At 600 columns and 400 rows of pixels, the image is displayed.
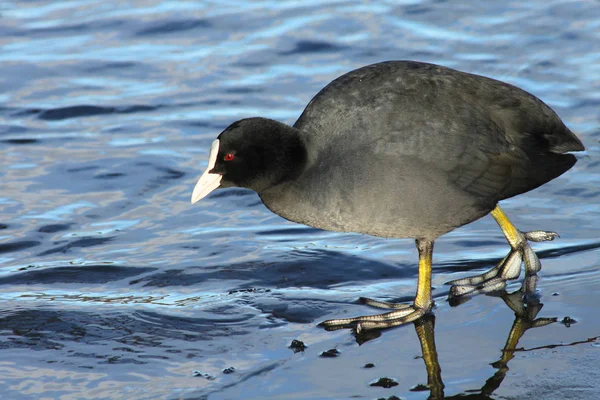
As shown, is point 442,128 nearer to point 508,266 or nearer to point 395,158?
point 395,158

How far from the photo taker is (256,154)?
439cm

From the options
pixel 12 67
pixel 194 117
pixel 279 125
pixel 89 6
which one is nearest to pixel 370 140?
pixel 279 125

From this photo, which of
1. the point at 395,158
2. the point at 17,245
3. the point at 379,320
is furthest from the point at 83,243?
the point at 395,158

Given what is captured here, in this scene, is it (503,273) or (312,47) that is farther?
(312,47)

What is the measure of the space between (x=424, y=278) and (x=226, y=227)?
166 cm

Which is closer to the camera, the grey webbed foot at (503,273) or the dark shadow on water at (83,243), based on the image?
the grey webbed foot at (503,273)

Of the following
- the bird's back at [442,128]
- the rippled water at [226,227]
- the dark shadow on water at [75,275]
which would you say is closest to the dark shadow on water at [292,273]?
Answer: the rippled water at [226,227]

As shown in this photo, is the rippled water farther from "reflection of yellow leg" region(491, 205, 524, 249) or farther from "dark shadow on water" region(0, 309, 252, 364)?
"reflection of yellow leg" region(491, 205, 524, 249)

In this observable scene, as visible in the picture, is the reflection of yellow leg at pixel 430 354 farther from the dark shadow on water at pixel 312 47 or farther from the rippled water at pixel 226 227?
the dark shadow on water at pixel 312 47

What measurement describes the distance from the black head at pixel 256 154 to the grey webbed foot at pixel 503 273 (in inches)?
40.5

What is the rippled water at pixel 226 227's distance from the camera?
387 centimetres

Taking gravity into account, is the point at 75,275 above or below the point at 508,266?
below

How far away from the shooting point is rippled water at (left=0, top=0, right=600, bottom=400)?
152 inches

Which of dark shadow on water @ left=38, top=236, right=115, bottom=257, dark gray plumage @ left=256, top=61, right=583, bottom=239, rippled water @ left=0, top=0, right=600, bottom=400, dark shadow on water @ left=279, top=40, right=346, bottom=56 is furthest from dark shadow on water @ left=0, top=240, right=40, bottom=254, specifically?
dark shadow on water @ left=279, top=40, right=346, bottom=56
